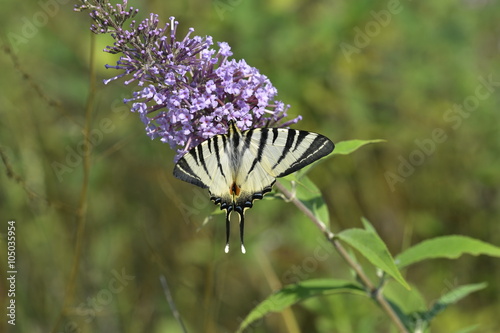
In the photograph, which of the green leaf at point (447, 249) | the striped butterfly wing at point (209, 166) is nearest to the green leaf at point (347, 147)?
the striped butterfly wing at point (209, 166)

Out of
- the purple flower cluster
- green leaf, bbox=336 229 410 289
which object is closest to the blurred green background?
the purple flower cluster

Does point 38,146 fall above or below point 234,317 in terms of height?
above

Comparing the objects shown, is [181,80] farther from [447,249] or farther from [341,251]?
[447,249]

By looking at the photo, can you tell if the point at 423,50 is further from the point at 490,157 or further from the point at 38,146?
the point at 38,146

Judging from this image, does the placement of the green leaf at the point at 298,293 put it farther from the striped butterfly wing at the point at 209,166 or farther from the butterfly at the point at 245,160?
the striped butterfly wing at the point at 209,166

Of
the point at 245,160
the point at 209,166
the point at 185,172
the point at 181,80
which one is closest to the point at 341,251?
the point at 245,160

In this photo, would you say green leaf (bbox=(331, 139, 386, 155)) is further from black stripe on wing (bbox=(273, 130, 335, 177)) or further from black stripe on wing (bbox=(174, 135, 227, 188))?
black stripe on wing (bbox=(174, 135, 227, 188))

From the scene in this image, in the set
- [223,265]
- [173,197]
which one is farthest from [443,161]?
[173,197]
